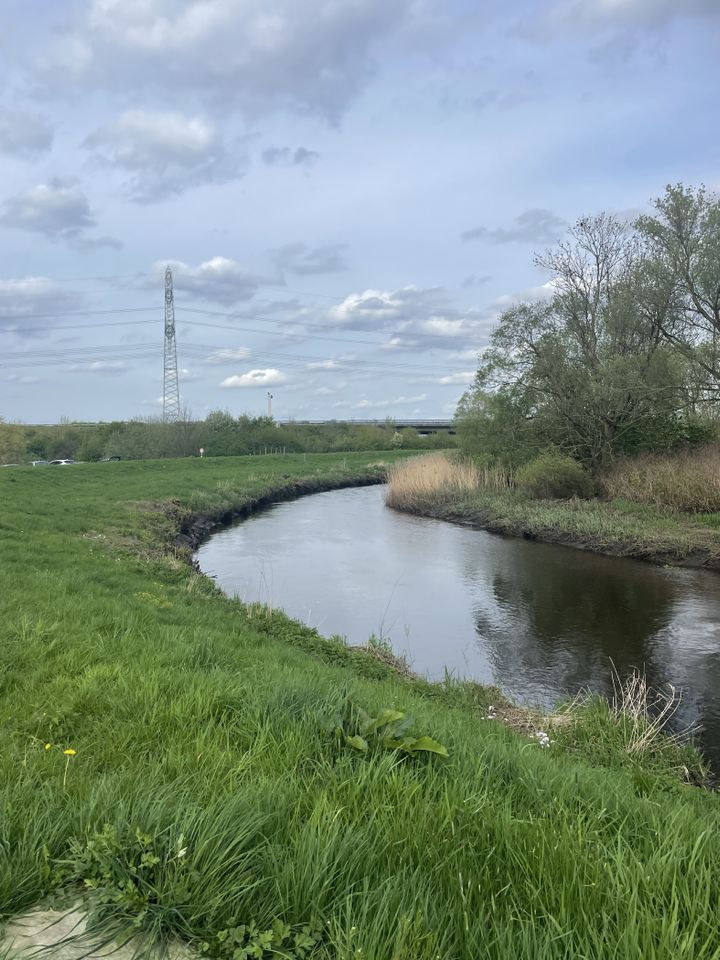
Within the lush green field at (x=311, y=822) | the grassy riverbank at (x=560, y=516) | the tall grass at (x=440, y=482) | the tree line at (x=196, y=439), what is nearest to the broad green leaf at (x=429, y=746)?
the lush green field at (x=311, y=822)

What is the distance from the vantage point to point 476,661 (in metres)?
9.67

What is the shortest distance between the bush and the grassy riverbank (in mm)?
709

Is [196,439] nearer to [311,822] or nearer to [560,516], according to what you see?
[560,516]

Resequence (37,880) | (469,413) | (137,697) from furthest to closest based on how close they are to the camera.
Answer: (469,413) → (137,697) → (37,880)

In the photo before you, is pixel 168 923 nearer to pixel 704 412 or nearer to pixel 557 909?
pixel 557 909

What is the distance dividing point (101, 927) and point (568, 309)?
27.6 m

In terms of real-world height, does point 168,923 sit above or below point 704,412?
below

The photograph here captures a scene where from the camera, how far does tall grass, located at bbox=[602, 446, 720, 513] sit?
2017 cm

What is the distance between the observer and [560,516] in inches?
858

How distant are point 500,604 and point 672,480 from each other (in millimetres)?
11365

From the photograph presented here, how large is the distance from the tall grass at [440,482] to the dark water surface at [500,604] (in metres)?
6.69

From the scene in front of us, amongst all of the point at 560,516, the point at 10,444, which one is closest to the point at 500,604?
the point at 560,516

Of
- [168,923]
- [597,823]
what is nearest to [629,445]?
[597,823]

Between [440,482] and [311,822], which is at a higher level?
[311,822]
